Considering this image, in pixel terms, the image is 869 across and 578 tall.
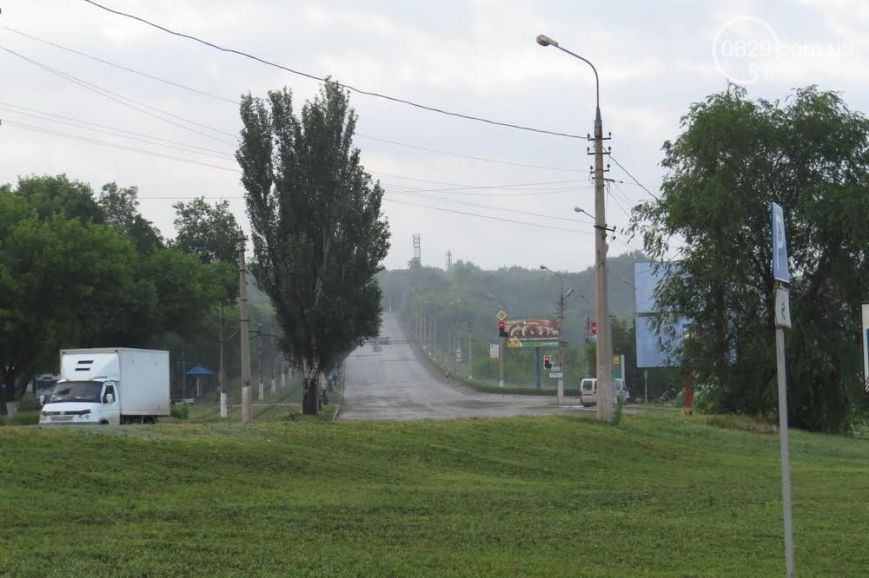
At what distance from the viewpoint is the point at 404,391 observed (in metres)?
90.4

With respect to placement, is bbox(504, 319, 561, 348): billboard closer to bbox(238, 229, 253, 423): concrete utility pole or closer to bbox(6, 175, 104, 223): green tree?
bbox(6, 175, 104, 223): green tree

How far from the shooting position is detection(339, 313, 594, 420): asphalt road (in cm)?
6262

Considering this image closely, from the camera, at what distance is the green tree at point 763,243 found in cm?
3994

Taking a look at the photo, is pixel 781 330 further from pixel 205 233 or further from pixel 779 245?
pixel 205 233

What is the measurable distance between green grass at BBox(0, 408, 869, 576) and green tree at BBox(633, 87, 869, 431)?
1589 centimetres

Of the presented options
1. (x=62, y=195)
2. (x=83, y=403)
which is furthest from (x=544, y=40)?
(x=62, y=195)

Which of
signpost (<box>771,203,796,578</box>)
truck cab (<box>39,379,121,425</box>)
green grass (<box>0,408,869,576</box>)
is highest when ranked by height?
signpost (<box>771,203,796,578</box>)

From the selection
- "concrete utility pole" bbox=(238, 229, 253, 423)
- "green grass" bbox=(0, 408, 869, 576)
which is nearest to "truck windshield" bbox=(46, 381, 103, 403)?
"concrete utility pole" bbox=(238, 229, 253, 423)

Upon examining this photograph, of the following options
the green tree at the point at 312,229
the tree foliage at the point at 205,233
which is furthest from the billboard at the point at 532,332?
the green tree at the point at 312,229

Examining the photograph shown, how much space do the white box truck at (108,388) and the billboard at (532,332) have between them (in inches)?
3142

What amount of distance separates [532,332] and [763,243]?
78672mm

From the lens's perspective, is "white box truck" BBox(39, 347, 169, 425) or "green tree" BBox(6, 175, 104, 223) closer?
"white box truck" BBox(39, 347, 169, 425)

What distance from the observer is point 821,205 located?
3919 cm

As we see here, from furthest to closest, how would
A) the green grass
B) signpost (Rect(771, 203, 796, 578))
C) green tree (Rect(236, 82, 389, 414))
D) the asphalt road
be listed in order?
1. the asphalt road
2. green tree (Rect(236, 82, 389, 414))
3. the green grass
4. signpost (Rect(771, 203, 796, 578))
